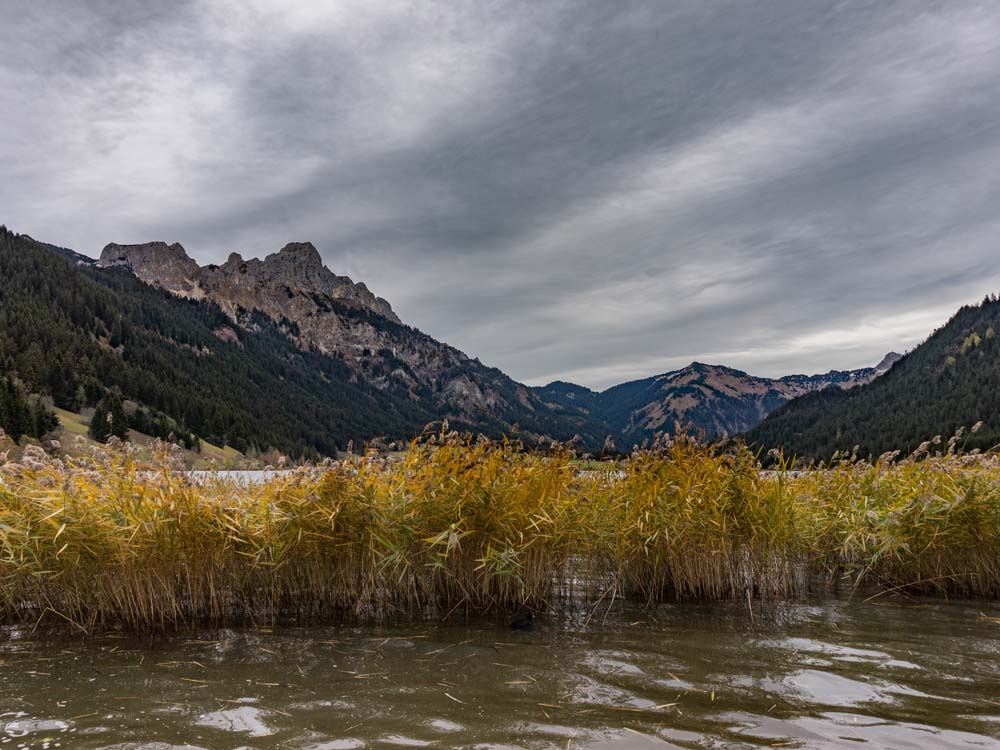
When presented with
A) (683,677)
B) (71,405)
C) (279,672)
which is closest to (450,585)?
(279,672)

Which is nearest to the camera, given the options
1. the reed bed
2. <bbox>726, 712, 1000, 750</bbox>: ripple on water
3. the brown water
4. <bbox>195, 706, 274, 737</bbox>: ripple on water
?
<bbox>726, 712, 1000, 750</bbox>: ripple on water

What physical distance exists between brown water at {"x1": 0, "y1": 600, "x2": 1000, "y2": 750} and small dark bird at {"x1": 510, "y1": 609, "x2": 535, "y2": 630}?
0.21 metres

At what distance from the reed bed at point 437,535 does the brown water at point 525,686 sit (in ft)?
2.28

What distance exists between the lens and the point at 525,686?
5137 millimetres

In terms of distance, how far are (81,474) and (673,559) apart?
8086 mm

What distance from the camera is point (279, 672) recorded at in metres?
5.47

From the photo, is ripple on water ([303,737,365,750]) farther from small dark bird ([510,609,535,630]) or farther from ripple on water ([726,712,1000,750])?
small dark bird ([510,609,535,630])

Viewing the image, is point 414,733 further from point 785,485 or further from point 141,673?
point 785,485

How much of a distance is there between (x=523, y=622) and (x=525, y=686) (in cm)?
205

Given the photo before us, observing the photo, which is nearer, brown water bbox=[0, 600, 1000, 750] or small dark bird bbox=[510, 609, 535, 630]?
brown water bbox=[0, 600, 1000, 750]

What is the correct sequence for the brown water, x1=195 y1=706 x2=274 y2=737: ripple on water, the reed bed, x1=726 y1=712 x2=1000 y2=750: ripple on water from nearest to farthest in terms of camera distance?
x1=726 y1=712 x2=1000 y2=750: ripple on water < the brown water < x1=195 y1=706 x2=274 y2=737: ripple on water < the reed bed

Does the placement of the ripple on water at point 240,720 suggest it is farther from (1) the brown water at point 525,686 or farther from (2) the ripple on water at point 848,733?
(2) the ripple on water at point 848,733

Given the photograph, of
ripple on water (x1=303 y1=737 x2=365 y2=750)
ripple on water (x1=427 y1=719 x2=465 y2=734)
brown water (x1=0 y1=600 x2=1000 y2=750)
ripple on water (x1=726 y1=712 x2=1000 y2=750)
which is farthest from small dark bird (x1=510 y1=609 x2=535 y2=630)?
ripple on water (x1=303 y1=737 x2=365 y2=750)

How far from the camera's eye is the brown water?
4.12 meters
